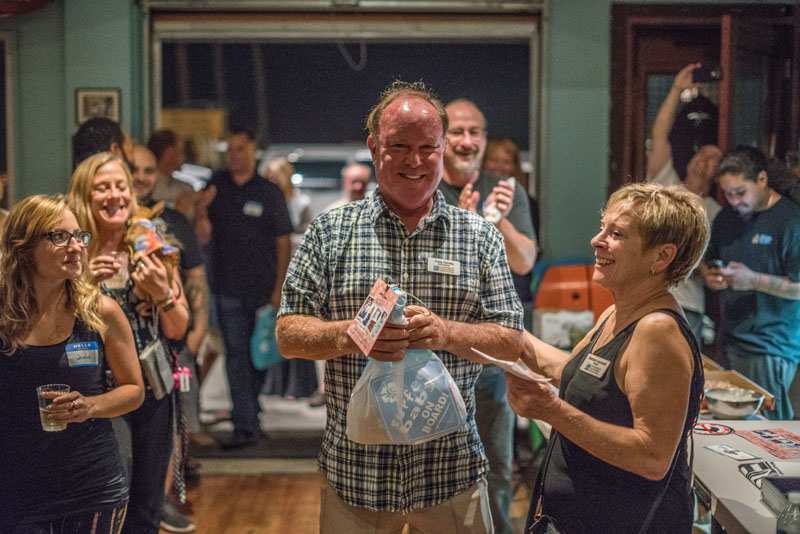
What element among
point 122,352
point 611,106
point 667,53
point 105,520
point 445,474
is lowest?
point 105,520

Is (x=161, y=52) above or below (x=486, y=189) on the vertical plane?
above

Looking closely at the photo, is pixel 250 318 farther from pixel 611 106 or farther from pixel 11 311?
pixel 11 311

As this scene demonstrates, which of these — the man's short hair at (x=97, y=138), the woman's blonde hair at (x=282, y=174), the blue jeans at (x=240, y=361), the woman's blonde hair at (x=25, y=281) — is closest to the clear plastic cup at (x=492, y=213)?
the woman's blonde hair at (x=25, y=281)

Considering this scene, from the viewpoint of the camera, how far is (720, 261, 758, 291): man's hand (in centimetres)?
368

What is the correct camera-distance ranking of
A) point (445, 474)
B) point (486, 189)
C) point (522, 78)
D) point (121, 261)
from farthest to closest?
point (522, 78) < point (486, 189) < point (121, 261) < point (445, 474)

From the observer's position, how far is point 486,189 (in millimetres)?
3418

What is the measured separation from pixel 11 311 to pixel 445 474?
46.5 inches

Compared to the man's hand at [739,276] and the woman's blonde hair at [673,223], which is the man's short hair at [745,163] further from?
the woman's blonde hair at [673,223]

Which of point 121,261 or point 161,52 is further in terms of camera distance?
point 161,52

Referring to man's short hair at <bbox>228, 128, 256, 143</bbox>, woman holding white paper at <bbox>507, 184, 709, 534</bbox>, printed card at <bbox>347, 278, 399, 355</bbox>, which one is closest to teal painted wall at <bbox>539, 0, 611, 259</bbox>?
man's short hair at <bbox>228, 128, 256, 143</bbox>

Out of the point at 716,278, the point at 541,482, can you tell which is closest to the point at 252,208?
the point at 716,278

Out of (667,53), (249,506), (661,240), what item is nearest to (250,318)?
(249,506)

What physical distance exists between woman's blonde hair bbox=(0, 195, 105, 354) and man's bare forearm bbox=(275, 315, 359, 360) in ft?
2.01

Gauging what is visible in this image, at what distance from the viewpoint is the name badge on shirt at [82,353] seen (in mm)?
2281
